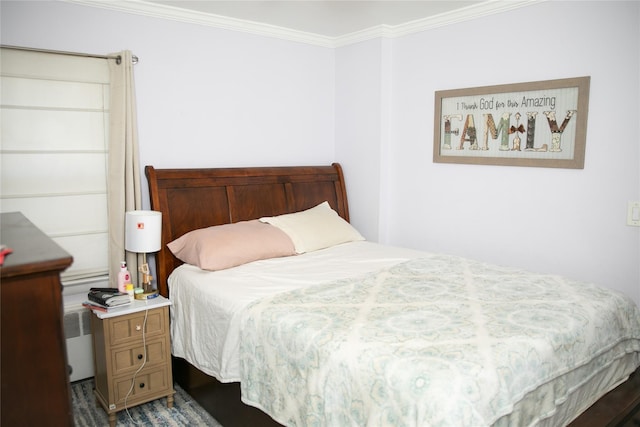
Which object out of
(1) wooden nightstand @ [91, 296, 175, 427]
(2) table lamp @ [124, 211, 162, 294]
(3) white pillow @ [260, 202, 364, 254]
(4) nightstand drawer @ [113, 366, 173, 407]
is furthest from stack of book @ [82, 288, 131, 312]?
(3) white pillow @ [260, 202, 364, 254]

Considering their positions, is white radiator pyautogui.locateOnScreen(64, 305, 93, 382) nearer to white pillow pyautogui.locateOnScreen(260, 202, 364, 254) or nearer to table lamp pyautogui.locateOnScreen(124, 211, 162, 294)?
table lamp pyautogui.locateOnScreen(124, 211, 162, 294)

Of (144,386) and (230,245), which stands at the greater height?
(230,245)

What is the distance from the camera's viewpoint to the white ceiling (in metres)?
3.10

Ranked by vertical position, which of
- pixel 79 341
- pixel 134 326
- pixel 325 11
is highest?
pixel 325 11

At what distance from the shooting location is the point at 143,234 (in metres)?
2.78

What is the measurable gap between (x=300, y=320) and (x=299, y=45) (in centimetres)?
259

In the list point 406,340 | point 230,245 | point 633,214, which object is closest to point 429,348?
point 406,340

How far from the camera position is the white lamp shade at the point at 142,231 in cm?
277

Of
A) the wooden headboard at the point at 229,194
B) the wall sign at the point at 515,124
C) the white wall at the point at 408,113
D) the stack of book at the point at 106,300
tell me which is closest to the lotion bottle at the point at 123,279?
the stack of book at the point at 106,300

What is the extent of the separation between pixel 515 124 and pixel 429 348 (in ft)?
6.42

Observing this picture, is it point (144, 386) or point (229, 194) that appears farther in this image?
point (229, 194)

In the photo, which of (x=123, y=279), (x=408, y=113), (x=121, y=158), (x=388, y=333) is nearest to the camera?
(x=388, y=333)

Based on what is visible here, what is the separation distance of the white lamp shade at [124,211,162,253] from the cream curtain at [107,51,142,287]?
0.13m

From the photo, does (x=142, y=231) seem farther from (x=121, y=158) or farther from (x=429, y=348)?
(x=429, y=348)
